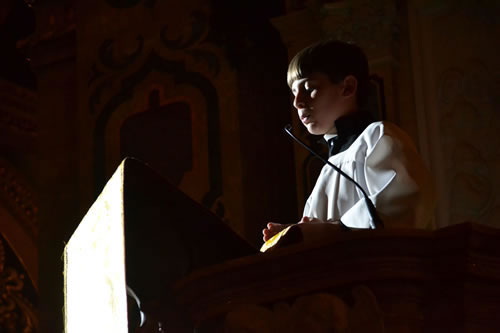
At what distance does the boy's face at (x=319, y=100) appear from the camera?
7.95 ft

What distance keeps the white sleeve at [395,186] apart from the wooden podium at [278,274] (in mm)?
266

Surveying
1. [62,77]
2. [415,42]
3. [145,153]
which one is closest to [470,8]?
[415,42]

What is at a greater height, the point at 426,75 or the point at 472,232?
the point at 426,75

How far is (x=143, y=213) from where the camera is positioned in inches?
79.0

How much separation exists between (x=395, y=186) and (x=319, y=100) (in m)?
0.38

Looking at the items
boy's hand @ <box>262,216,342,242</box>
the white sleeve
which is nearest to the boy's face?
the white sleeve

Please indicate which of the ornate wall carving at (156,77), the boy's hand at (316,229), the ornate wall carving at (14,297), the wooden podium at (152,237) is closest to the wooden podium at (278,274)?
the wooden podium at (152,237)

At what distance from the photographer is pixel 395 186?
6.93 feet

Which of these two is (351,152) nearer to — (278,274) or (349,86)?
(349,86)

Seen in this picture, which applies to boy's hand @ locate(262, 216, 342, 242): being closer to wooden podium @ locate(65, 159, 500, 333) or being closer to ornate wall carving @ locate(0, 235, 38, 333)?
wooden podium @ locate(65, 159, 500, 333)

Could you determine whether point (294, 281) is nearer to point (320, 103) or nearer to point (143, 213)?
point (143, 213)

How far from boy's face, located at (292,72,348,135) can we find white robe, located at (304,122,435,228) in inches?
3.7

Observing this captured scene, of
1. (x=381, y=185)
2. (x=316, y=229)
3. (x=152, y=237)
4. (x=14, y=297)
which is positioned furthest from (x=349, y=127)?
(x=14, y=297)

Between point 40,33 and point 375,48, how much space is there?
2.03 meters
